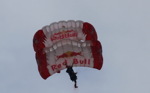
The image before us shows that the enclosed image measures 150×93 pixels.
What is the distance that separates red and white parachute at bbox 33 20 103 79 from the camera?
105 meters

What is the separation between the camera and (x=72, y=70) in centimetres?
10544

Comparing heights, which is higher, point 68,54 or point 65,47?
point 65,47

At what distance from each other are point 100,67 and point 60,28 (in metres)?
3.97

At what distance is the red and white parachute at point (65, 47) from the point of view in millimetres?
105312

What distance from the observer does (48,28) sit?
105688 mm

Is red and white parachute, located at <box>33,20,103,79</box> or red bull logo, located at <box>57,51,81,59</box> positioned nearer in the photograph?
red and white parachute, located at <box>33,20,103,79</box>

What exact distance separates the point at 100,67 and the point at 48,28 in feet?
15.1

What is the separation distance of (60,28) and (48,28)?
2.79ft

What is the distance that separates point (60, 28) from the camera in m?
106

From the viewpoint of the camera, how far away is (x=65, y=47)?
105562 mm

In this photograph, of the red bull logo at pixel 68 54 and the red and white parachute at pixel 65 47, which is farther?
the red bull logo at pixel 68 54

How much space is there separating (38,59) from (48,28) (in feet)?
7.77

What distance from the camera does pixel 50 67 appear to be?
105938mm

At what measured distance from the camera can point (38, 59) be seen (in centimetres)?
10512
